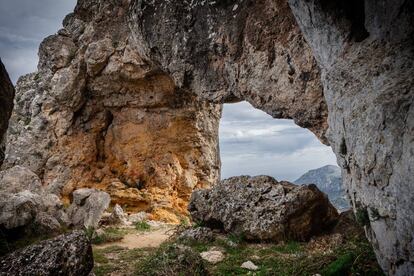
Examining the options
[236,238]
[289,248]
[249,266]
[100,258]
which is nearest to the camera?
[249,266]

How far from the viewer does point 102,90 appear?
2102cm

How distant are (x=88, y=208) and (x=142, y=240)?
12.2ft

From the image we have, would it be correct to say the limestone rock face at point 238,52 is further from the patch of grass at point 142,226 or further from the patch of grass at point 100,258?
the patch of grass at point 100,258

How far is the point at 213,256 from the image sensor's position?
905 centimetres

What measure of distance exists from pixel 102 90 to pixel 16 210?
35.2ft

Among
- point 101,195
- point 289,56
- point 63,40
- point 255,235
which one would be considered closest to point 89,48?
point 63,40

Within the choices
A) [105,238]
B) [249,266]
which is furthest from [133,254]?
[249,266]

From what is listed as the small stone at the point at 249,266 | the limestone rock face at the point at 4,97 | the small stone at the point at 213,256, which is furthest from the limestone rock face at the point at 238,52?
the limestone rock face at the point at 4,97

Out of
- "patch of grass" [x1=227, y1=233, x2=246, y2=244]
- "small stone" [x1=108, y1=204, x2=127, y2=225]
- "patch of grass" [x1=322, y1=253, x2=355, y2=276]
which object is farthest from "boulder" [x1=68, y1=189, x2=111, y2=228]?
"patch of grass" [x1=322, y1=253, x2=355, y2=276]

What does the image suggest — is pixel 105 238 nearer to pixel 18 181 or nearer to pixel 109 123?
pixel 18 181

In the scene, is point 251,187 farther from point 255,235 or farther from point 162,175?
point 162,175

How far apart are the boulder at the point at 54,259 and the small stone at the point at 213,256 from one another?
3.64 meters

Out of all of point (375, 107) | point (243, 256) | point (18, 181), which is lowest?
point (243, 256)

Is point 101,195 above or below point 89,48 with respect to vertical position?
below
